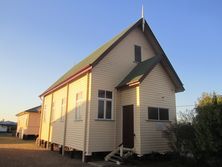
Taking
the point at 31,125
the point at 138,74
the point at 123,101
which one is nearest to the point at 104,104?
the point at 123,101

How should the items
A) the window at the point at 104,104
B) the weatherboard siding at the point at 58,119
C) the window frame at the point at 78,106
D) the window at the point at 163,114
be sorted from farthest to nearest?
the weatherboard siding at the point at 58,119 → the window frame at the point at 78,106 → the window at the point at 163,114 → the window at the point at 104,104

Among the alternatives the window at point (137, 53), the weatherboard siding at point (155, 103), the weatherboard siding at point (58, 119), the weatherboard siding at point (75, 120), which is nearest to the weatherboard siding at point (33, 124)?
the weatherboard siding at point (58, 119)

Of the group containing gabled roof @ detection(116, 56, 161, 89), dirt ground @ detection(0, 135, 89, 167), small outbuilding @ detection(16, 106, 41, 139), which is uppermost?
gabled roof @ detection(116, 56, 161, 89)

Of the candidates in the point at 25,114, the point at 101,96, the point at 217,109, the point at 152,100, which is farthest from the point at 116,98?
the point at 25,114

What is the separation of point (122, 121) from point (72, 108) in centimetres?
406

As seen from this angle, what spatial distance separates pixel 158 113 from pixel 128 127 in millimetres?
2065

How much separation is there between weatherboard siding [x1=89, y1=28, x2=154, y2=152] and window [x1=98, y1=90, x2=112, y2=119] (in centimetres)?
27

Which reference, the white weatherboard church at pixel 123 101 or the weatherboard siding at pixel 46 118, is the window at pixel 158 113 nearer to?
the white weatherboard church at pixel 123 101

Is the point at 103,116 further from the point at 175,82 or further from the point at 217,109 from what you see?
the point at 217,109

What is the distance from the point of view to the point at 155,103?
14.2m

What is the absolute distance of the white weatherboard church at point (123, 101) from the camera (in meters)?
13.5

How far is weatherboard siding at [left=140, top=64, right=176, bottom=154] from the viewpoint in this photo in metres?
13.3

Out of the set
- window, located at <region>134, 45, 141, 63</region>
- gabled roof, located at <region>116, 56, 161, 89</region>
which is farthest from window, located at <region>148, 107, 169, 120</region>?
window, located at <region>134, 45, 141, 63</region>

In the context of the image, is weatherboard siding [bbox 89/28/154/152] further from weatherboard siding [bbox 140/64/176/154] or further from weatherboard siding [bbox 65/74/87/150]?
weatherboard siding [bbox 140/64/176/154]
